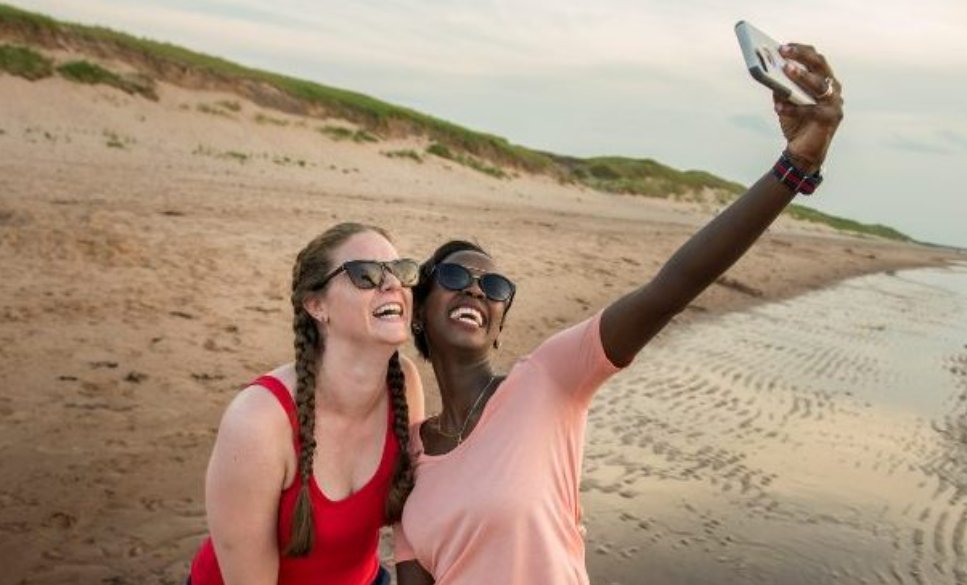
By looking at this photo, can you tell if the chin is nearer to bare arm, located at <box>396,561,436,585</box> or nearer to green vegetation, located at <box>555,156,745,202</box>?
bare arm, located at <box>396,561,436,585</box>

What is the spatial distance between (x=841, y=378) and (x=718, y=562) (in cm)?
666

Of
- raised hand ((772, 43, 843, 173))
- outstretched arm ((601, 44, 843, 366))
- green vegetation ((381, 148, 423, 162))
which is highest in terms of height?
raised hand ((772, 43, 843, 173))

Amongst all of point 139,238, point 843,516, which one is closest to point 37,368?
point 139,238

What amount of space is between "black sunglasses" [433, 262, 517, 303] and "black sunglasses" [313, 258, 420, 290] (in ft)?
0.41

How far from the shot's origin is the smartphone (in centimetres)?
223

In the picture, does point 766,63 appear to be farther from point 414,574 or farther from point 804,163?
point 414,574

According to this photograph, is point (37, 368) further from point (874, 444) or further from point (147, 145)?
point (147, 145)

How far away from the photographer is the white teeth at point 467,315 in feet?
10.4

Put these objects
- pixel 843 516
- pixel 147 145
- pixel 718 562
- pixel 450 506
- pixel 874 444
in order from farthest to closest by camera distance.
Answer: pixel 147 145 → pixel 874 444 → pixel 843 516 → pixel 718 562 → pixel 450 506

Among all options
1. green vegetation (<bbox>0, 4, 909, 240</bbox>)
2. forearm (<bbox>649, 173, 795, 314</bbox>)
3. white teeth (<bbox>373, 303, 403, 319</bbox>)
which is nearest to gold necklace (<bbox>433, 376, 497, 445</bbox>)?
white teeth (<bbox>373, 303, 403, 319</bbox>)

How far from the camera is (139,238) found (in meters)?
11.4

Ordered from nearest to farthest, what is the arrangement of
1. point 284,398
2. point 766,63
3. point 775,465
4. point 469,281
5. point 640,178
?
point 766,63 < point 284,398 < point 469,281 < point 775,465 < point 640,178

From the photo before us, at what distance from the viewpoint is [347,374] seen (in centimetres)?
309

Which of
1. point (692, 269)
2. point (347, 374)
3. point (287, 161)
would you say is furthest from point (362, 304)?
point (287, 161)
